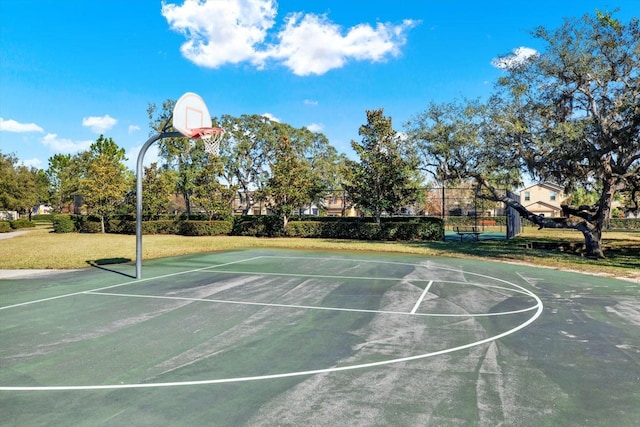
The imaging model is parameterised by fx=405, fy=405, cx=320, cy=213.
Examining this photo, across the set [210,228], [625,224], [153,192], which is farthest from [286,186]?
[625,224]

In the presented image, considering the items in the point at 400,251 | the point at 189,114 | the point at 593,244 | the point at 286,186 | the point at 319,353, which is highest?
the point at 189,114

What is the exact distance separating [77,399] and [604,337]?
297 inches

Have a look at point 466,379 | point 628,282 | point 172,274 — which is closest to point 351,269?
point 172,274

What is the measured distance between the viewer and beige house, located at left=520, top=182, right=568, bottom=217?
2466 inches

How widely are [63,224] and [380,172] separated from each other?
27912 millimetres

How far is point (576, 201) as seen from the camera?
46.4 metres

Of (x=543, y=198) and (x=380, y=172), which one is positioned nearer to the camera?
(x=380, y=172)

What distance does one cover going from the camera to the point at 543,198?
6375cm

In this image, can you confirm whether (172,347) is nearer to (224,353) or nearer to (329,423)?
(224,353)

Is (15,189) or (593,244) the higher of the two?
(15,189)

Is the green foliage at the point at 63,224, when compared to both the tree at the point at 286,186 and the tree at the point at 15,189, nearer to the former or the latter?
the tree at the point at 15,189

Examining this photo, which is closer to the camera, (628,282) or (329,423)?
(329,423)

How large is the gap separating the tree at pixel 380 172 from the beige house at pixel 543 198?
4562cm

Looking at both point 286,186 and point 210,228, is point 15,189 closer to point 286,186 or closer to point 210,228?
point 210,228
